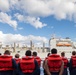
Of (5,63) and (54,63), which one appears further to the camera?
(5,63)

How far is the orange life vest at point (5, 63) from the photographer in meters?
12.1

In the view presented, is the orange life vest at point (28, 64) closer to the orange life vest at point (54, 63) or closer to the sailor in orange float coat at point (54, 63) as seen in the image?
the sailor in orange float coat at point (54, 63)

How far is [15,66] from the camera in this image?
12.1m

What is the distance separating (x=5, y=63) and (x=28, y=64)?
3.66 feet

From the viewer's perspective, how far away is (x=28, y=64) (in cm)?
1173

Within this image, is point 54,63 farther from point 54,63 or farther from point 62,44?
point 62,44

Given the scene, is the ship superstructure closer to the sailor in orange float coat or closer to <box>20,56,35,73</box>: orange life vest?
the sailor in orange float coat

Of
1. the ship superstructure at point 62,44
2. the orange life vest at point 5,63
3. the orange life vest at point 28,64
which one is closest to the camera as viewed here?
the orange life vest at point 28,64

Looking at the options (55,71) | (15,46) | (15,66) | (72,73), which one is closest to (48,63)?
(55,71)

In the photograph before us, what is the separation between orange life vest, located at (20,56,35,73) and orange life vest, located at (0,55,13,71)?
0.63m

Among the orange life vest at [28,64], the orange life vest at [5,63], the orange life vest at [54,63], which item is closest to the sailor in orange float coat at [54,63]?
the orange life vest at [54,63]

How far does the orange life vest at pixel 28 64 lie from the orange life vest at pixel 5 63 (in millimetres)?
629

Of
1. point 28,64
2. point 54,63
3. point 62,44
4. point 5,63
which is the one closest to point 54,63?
point 54,63

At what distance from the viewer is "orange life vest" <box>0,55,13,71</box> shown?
1209 cm
